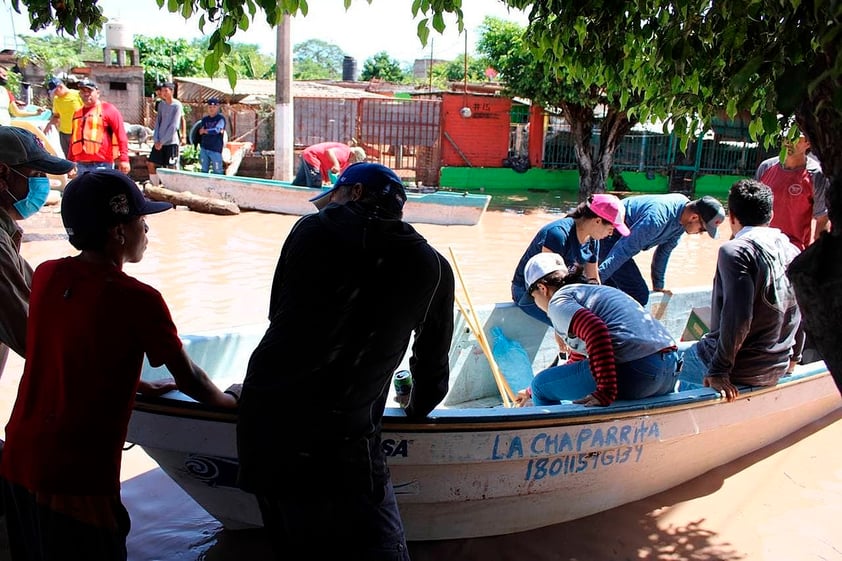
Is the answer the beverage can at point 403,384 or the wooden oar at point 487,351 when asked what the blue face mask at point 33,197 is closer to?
the beverage can at point 403,384

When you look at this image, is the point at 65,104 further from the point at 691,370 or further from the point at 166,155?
the point at 691,370

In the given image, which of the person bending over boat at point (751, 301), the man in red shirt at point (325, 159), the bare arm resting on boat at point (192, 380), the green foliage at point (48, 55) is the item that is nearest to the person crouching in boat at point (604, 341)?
the person bending over boat at point (751, 301)

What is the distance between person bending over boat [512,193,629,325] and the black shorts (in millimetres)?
9346

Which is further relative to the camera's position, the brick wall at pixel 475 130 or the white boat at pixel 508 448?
the brick wall at pixel 475 130

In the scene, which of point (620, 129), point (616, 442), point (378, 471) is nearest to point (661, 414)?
point (616, 442)

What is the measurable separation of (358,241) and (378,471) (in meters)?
0.65

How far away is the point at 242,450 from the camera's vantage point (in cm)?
205

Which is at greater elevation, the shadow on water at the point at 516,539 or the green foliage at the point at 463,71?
the green foliage at the point at 463,71

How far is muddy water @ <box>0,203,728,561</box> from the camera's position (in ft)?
12.0

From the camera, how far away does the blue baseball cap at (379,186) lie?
2.12m

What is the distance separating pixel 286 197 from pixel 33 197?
30.5 feet

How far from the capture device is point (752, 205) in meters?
3.71

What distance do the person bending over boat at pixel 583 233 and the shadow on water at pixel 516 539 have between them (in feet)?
4.59

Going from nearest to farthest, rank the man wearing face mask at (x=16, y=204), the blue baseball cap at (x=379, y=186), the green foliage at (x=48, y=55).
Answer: the blue baseball cap at (x=379, y=186) → the man wearing face mask at (x=16, y=204) → the green foliage at (x=48, y=55)
